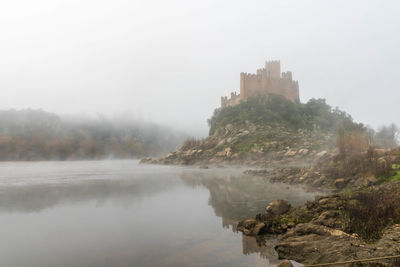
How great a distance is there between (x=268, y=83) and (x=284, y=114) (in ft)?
47.5

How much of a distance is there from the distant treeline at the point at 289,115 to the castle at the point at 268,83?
3.43 m

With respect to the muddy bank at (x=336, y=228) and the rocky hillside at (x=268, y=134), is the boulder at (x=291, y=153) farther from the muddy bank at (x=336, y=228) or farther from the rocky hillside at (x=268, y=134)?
the muddy bank at (x=336, y=228)

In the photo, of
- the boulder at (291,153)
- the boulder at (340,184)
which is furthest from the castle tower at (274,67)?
the boulder at (340,184)

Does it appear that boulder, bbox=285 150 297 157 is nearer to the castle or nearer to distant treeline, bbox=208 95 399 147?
distant treeline, bbox=208 95 399 147

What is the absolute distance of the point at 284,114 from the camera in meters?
79.5

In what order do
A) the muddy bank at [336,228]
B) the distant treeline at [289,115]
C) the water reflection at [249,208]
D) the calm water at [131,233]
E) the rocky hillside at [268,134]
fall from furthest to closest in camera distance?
the distant treeline at [289,115] < the rocky hillside at [268,134] < the water reflection at [249,208] < the calm water at [131,233] < the muddy bank at [336,228]

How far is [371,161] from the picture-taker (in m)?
19.2

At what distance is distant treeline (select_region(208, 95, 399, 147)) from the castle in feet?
11.2

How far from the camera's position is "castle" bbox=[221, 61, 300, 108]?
87.8 metres

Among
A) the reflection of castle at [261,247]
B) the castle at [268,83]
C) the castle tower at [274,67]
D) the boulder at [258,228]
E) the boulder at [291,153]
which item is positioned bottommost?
the reflection of castle at [261,247]

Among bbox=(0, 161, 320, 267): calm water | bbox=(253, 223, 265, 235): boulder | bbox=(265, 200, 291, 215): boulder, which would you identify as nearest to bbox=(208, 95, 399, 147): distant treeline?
bbox=(0, 161, 320, 267): calm water

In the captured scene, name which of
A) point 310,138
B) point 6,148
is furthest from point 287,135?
point 6,148

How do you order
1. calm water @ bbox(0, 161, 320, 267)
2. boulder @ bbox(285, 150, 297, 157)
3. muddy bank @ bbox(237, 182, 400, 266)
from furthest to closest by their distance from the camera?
1. boulder @ bbox(285, 150, 297, 157)
2. calm water @ bbox(0, 161, 320, 267)
3. muddy bank @ bbox(237, 182, 400, 266)

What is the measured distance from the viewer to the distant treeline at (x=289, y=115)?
7525 centimetres
